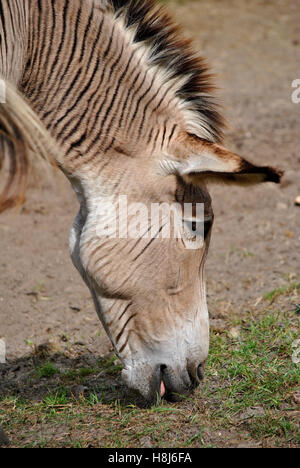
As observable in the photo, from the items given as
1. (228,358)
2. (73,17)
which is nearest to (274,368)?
(228,358)

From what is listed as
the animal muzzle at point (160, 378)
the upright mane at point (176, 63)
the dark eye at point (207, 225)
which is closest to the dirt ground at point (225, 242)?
the upright mane at point (176, 63)

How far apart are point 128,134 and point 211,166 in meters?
0.54

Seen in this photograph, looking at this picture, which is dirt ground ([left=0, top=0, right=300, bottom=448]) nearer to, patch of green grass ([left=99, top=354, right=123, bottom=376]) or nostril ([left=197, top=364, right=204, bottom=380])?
patch of green grass ([left=99, top=354, right=123, bottom=376])

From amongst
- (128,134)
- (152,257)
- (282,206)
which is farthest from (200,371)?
(282,206)

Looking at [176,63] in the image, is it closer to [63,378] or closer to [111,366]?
[111,366]

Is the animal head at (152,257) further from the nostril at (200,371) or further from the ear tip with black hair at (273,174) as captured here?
the ear tip with black hair at (273,174)

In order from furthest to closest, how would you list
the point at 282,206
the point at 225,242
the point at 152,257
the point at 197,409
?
the point at 282,206, the point at 225,242, the point at 197,409, the point at 152,257

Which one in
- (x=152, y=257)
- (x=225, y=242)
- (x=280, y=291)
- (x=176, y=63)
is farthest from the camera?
(x=225, y=242)

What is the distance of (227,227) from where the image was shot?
6082 millimetres

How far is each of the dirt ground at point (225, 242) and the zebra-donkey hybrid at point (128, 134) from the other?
259 mm

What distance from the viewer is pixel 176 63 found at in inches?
128

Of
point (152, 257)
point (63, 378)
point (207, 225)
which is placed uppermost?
point (207, 225)

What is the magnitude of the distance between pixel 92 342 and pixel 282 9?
10.5 meters
